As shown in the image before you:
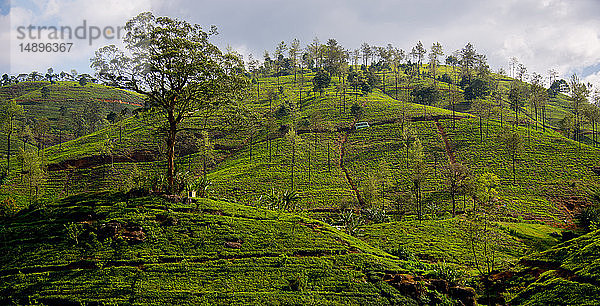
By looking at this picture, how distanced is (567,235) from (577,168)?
46.1m

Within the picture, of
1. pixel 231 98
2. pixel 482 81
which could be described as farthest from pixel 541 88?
pixel 231 98

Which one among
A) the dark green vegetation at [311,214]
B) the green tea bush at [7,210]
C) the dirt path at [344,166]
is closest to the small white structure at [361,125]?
Result: the dark green vegetation at [311,214]

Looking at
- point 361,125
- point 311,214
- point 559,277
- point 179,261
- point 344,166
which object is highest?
point 361,125

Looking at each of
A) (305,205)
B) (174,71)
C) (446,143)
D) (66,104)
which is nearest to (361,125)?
(446,143)

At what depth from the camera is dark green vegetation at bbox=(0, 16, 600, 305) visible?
929 inches

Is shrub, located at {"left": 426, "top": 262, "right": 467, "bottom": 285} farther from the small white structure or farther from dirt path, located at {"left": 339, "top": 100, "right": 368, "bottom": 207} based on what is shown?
the small white structure

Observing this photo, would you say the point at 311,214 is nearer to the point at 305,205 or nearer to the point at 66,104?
the point at 305,205

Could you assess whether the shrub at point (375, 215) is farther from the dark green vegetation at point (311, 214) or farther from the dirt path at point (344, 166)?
the dirt path at point (344, 166)

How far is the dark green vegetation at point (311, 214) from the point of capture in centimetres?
2359

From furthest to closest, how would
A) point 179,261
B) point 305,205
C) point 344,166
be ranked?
point 344,166, point 305,205, point 179,261

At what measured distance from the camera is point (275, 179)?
249 feet

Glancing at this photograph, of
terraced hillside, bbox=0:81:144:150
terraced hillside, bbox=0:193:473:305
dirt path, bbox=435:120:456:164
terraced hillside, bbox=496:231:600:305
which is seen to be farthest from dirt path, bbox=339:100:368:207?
terraced hillside, bbox=0:81:144:150

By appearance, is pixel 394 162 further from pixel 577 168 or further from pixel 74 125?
pixel 74 125

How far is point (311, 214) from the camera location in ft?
195
